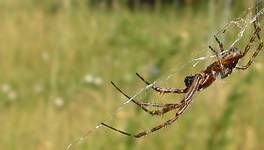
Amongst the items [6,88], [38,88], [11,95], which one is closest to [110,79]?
[38,88]

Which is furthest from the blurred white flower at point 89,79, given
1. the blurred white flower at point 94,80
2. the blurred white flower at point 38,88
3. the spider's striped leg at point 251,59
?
the spider's striped leg at point 251,59

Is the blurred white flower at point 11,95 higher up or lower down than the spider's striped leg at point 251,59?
higher up

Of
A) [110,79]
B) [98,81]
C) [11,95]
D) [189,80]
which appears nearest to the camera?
[189,80]

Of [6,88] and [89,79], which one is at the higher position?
[6,88]

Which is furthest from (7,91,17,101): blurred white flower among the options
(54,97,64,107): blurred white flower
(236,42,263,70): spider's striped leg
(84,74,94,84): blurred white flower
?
(236,42,263,70): spider's striped leg

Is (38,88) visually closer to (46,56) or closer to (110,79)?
(110,79)

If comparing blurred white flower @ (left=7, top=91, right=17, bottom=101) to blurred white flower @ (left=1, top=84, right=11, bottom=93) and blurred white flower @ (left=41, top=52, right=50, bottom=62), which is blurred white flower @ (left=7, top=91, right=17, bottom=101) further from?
blurred white flower @ (left=41, top=52, right=50, bottom=62)

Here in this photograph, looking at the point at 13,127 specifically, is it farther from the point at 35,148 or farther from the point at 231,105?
the point at 231,105

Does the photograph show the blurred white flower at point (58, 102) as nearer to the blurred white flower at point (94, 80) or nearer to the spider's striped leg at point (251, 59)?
the blurred white flower at point (94, 80)
